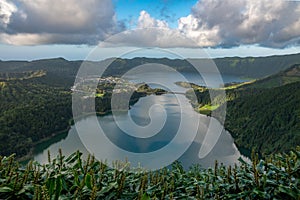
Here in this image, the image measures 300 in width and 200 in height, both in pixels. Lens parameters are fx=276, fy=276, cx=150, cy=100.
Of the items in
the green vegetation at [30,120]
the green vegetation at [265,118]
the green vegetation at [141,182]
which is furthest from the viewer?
the green vegetation at [265,118]

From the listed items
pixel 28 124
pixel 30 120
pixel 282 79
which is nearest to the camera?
pixel 28 124

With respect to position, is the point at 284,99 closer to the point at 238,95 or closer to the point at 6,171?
the point at 238,95

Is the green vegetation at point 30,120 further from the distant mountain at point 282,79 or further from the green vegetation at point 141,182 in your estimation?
the distant mountain at point 282,79

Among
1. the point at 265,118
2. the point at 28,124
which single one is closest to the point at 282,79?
the point at 265,118

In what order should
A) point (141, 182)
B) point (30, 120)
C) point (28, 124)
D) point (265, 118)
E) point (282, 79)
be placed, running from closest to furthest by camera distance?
point (141, 182), point (28, 124), point (30, 120), point (265, 118), point (282, 79)

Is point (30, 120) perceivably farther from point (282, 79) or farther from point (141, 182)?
point (282, 79)

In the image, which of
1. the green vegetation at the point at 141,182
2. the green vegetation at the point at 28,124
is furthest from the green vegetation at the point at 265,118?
the green vegetation at the point at 141,182

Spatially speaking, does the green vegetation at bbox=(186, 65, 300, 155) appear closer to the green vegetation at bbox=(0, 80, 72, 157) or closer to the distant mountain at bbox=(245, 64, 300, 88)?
the distant mountain at bbox=(245, 64, 300, 88)

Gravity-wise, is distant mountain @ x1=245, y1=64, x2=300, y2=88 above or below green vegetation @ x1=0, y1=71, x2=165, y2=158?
above

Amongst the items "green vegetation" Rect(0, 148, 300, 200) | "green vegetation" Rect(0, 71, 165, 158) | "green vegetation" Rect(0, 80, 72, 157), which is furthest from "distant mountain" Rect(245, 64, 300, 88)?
"green vegetation" Rect(0, 148, 300, 200)
